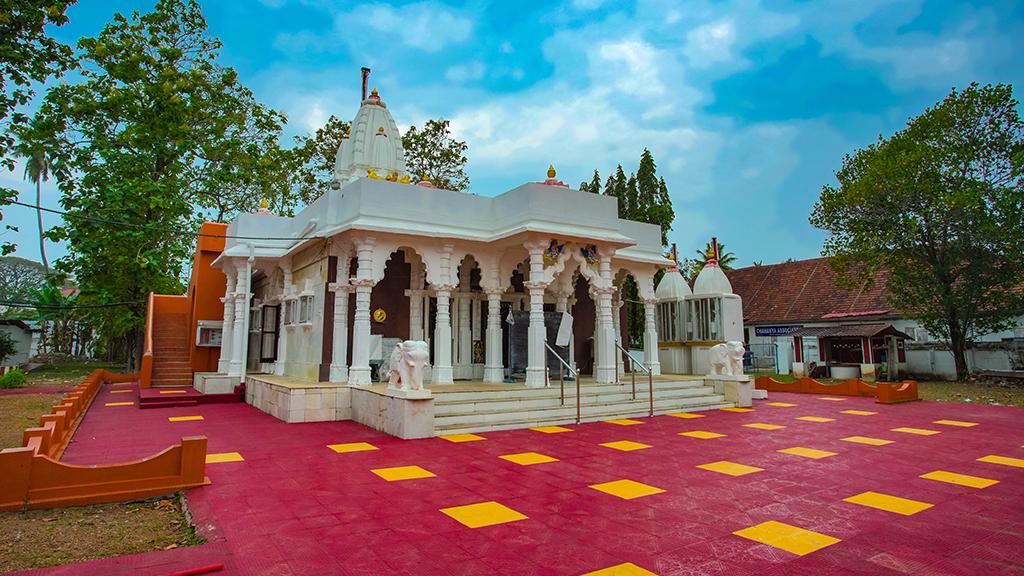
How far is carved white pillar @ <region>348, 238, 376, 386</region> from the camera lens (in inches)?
406

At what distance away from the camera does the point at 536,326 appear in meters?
10.8

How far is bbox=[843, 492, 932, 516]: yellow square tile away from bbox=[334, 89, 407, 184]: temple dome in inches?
524

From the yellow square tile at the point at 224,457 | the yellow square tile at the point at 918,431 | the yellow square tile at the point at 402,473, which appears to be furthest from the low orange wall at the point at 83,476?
the yellow square tile at the point at 918,431

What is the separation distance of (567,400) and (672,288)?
8514 millimetres

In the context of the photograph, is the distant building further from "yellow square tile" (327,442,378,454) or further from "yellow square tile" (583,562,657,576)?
"yellow square tile" (583,562,657,576)

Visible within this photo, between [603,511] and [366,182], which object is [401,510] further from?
[366,182]

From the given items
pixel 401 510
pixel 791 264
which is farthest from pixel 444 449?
pixel 791 264

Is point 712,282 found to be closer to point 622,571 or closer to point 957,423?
point 957,423

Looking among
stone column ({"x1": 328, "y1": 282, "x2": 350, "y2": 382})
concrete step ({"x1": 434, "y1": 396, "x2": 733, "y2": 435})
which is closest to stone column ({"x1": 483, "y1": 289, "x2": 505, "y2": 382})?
concrete step ({"x1": 434, "y1": 396, "x2": 733, "y2": 435})

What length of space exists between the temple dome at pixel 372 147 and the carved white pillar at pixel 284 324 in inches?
129

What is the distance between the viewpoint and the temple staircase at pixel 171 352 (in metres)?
16.4

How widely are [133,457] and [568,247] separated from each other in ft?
26.0

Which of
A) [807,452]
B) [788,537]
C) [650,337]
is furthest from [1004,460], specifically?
[650,337]

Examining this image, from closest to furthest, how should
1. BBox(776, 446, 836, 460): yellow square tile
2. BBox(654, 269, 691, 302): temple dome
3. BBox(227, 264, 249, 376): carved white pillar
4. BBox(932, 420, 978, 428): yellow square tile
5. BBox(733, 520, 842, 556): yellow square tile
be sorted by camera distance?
BBox(733, 520, 842, 556): yellow square tile
BBox(776, 446, 836, 460): yellow square tile
BBox(932, 420, 978, 428): yellow square tile
BBox(227, 264, 249, 376): carved white pillar
BBox(654, 269, 691, 302): temple dome
